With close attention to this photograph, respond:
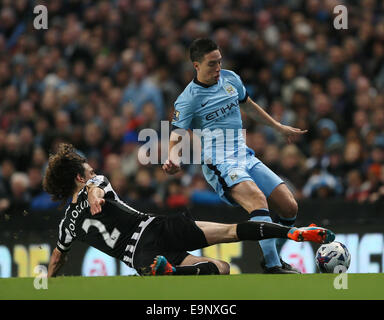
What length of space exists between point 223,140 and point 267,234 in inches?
45.3

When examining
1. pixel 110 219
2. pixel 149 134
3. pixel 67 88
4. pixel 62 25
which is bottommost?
pixel 110 219

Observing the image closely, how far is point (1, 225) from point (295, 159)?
3.70 m

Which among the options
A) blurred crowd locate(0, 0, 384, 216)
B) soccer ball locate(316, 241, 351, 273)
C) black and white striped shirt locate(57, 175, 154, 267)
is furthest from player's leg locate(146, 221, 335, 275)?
blurred crowd locate(0, 0, 384, 216)

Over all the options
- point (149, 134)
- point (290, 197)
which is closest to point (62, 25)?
point (149, 134)

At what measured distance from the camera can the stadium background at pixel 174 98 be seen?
32.3 ft

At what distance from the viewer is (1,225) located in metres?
9.98

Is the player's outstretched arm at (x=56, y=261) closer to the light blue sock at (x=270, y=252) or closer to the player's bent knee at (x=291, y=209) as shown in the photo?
the light blue sock at (x=270, y=252)

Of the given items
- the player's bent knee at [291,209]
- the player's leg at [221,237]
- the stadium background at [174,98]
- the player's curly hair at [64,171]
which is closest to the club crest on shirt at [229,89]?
the player's bent knee at [291,209]

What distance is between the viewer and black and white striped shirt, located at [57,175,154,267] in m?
6.66

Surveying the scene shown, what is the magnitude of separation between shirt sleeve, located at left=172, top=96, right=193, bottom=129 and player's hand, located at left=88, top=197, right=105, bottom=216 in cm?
113

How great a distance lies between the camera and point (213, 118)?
7188 millimetres

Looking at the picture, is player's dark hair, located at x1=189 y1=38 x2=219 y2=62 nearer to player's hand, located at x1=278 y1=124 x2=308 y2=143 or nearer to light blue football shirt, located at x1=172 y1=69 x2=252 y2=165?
light blue football shirt, located at x1=172 y1=69 x2=252 y2=165

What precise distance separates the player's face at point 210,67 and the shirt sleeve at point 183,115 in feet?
0.91

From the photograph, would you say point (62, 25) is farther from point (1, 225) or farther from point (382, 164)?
point (382, 164)
